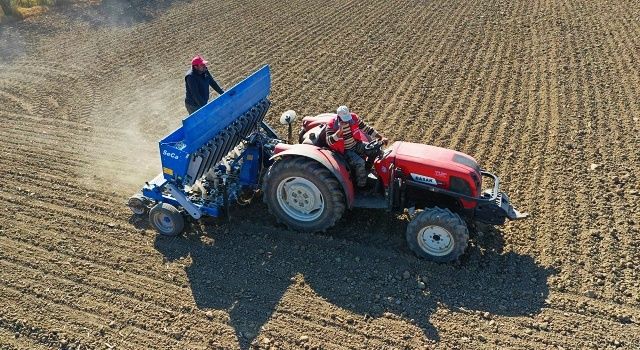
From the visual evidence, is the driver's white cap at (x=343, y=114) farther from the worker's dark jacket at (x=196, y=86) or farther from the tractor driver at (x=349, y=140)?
the worker's dark jacket at (x=196, y=86)

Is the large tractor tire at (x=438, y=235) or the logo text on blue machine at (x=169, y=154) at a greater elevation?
the logo text on blue machine at (x=169, y=154)

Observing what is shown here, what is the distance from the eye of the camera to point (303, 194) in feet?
21.3

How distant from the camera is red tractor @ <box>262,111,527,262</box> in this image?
611 cm

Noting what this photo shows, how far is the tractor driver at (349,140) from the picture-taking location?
6270 mm

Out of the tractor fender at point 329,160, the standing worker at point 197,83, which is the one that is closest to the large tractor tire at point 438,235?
the tractor fender at point 329,160

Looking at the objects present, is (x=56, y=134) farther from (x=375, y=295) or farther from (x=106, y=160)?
(x=375, y=295)

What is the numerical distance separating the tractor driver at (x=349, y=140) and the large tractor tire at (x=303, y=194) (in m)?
0.32

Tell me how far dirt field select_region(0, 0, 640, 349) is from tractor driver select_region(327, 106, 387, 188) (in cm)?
84

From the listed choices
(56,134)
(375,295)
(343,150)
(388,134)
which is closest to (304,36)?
(388,134)

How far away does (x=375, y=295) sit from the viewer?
19.5 ft

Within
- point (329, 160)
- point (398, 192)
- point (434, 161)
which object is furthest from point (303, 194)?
point (434, 161)

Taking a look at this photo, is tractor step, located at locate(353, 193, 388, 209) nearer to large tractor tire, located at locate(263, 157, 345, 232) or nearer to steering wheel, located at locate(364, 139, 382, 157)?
large tractor tire, located at locate(263, 157, 345, 232)

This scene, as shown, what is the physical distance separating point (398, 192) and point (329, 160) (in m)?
0.87

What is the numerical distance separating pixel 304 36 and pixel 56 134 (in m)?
6.57
